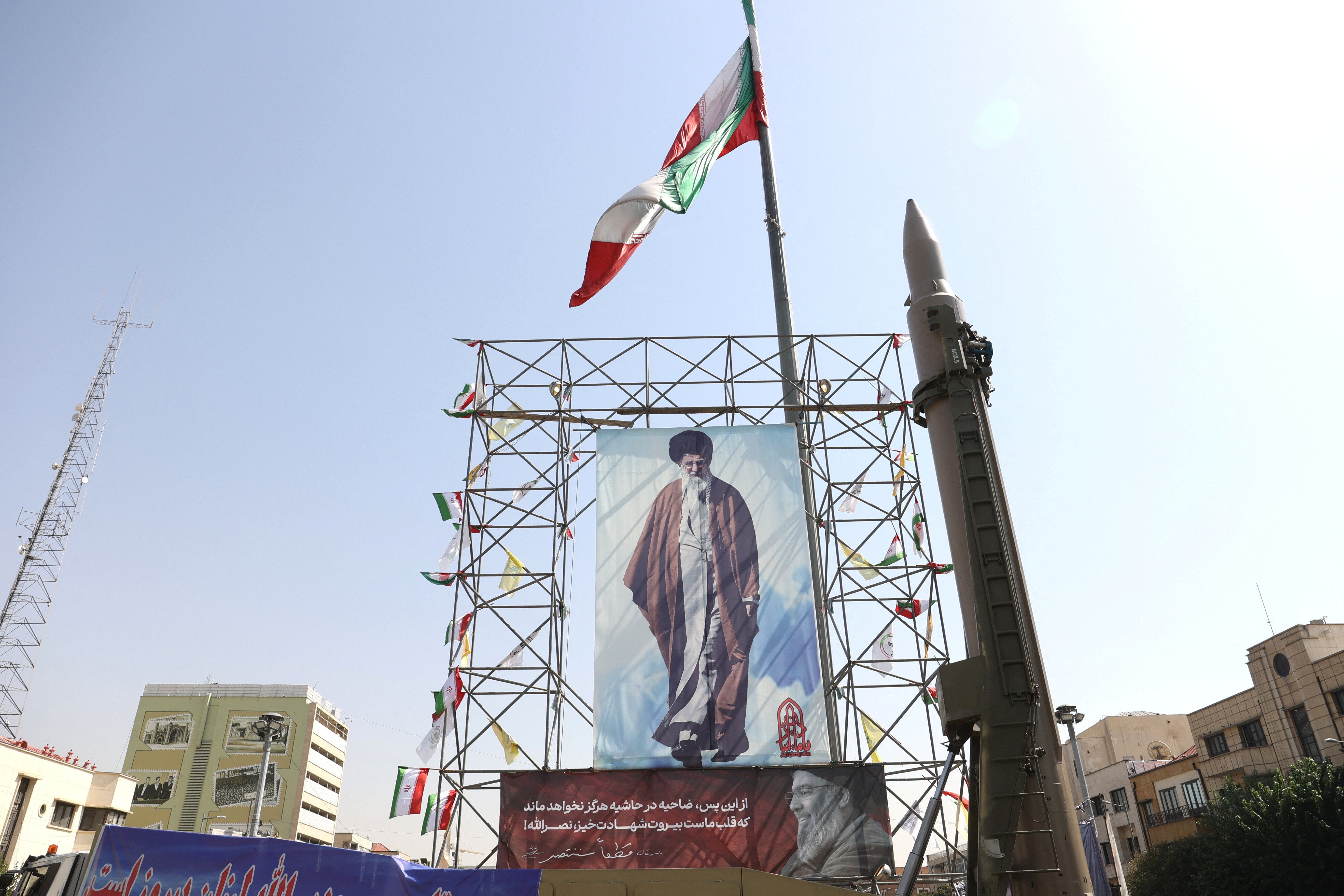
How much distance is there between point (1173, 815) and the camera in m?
38.7

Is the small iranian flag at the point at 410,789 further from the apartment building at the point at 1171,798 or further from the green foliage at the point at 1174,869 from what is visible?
the apartment building at the point at 1171,798

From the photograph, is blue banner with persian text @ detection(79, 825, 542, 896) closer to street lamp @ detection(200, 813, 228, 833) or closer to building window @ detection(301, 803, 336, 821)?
street lamp @ detection(200, 813, 228, 833)

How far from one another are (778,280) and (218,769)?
58.5 meters

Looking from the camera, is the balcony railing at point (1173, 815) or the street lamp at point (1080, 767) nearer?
the street lamp at point (1080, 767)

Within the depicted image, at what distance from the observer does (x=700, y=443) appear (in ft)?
59.9

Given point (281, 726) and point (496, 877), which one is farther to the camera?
point (281, 726)

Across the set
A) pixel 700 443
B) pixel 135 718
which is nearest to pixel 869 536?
pixel 700 443

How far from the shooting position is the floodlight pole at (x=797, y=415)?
1634 cm

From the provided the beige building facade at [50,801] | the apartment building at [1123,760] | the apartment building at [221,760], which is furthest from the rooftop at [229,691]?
the apartment building at [1123,760]

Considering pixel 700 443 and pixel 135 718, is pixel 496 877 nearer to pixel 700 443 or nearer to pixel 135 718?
pixel 700 443

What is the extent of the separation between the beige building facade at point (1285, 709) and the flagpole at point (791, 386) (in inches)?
844

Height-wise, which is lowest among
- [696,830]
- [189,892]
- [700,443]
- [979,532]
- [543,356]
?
[189,892]

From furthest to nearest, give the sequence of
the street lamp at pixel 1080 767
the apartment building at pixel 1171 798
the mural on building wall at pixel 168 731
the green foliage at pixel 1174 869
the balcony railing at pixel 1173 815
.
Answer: the mural on building wall at pixel 168 731 < the apartment building at pixel 1171 798 < the balcony railing at pixel 1173 815 < the green foliage at pixel 1174 869 < the street lamp at pixel 1080 767

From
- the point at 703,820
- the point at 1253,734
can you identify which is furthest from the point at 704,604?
the point at 1253,734
